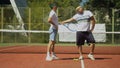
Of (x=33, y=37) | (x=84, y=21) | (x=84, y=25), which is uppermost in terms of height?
(x=84, y=21)

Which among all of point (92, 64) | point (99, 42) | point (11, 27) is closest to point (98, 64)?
point (92, 64)

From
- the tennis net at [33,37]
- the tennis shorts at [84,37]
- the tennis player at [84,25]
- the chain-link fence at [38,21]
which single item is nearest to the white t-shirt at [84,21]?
the tennis player at [84,25]

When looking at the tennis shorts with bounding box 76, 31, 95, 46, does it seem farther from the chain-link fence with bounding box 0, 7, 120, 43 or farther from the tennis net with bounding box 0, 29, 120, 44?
the chain-link fence with bounding box 0, 7, 120, 43

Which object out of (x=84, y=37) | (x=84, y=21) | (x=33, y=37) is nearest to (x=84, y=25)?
(x=84, y=21)

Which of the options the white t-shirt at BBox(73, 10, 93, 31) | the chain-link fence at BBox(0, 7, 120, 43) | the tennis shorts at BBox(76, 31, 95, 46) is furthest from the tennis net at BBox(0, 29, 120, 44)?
the white t-shirt at BBox(73, 10, 93, 31)

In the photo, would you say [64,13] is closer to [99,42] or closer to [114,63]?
[99,42]

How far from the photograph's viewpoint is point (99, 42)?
97.3ft

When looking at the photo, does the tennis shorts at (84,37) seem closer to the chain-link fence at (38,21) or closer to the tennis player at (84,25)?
the tennis player at (84,25)

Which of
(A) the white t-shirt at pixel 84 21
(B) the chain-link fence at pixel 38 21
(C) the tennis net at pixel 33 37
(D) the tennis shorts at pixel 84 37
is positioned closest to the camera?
(A) the white t-shirt at pixel 84 21

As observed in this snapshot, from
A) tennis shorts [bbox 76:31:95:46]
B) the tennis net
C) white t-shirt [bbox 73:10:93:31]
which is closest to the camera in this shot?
white t-shirt [bbox 73:10:93:31]

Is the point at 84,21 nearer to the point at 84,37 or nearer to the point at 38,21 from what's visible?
the point at 84,37

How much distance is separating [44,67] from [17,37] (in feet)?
64.9

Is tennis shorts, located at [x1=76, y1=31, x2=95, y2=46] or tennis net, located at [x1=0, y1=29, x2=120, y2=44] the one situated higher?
tennis shorts, located at [x1=76, y1=31, x2=95, y2=46]

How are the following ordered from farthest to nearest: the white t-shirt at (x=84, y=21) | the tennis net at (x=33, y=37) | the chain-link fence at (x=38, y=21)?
the chain-link fence at (x=38, y=21) < the tennis net at (x=33, y=37) < the white t-shirt at (x=84, y=21)
